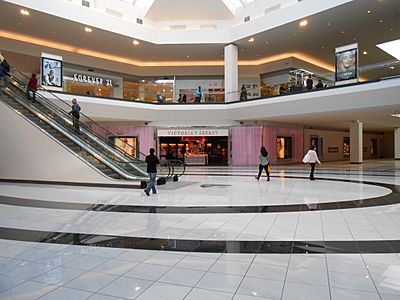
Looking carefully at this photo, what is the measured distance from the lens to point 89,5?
18.8m

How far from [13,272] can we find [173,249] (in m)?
1.95

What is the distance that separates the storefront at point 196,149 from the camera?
23.2 m

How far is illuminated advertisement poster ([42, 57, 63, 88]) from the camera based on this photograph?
1595 cm

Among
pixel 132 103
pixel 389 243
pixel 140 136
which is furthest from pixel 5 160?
pixel 389 243

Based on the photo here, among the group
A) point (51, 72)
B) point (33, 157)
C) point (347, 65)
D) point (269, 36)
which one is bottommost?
point (33, 157)

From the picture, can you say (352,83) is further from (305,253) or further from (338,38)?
(305,253)

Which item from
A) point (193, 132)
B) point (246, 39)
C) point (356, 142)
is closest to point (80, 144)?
point (193, 132)

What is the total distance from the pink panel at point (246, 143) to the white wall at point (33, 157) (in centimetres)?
1280

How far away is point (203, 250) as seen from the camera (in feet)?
13.6

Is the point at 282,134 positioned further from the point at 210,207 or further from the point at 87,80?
the point at 210,207

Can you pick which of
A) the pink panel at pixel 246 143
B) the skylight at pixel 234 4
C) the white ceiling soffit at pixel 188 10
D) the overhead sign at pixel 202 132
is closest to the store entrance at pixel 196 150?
the overhead sign at pixel 202 132

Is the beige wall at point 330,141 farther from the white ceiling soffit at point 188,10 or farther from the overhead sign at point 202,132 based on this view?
the white ceiling soffit at point 188,10

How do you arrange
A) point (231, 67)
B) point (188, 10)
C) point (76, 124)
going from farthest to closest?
point (188, 10)
point (231, 67)
point (76, 124)

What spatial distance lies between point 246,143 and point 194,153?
14.7 feet
